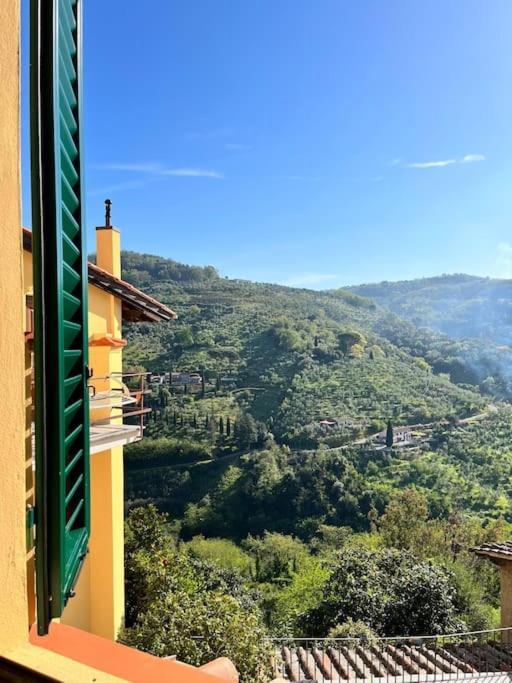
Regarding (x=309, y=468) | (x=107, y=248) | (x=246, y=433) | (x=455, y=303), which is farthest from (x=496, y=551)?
(x=455, y=303)

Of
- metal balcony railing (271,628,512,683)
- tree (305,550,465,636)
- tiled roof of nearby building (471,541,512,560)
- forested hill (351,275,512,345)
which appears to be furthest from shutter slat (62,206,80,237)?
forested hill (351,275,512,345)

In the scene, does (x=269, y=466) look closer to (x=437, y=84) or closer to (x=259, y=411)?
(x=259, y=411)

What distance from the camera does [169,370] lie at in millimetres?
47469

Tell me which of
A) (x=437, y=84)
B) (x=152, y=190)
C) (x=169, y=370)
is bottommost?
(x=169, y=370)

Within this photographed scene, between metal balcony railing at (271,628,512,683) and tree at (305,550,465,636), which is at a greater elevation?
metal balcony railing at (271,628,512,683)

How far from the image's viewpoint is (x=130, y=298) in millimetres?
5781

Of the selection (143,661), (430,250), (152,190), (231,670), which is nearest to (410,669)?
(231,670)

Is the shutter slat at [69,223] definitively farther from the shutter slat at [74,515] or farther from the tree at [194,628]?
the tree at [194,628]

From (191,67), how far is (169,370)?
30.3 metres

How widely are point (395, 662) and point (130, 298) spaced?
293 inches

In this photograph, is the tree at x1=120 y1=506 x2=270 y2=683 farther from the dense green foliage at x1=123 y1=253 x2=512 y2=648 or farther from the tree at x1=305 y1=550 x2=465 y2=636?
the tree at x1=305 y1=550 x2=465 y2=636

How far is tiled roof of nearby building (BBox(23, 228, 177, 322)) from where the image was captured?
505 centimetres

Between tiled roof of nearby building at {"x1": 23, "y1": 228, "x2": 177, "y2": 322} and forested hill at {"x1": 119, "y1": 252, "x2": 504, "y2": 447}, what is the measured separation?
3742 cm

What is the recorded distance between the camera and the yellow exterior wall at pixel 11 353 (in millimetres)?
824
